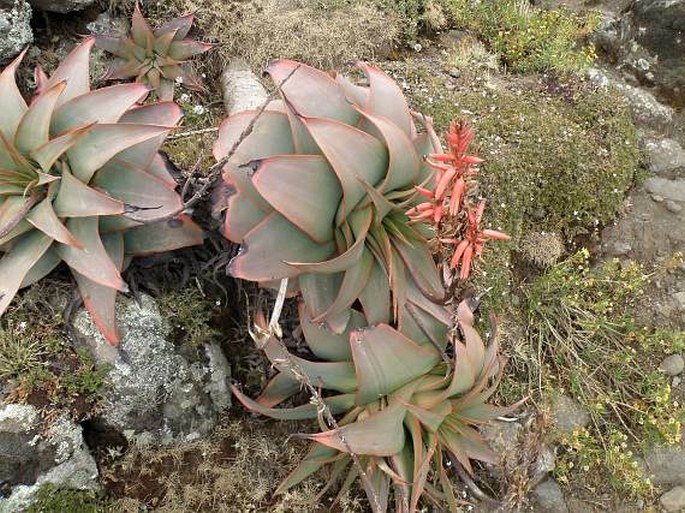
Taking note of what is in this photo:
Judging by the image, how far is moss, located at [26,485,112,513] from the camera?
9.15 feet

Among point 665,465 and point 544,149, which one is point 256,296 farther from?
point 665,465

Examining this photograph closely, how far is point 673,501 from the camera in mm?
3838

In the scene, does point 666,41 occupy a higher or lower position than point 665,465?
higher

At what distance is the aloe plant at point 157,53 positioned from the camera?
12.9 ft

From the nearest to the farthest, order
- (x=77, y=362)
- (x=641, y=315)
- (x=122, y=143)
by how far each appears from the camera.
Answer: (x=122, y=143)
(x=77, y=362)
(x=641, y=315)

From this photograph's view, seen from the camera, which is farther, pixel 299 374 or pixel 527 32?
pixel 527 32

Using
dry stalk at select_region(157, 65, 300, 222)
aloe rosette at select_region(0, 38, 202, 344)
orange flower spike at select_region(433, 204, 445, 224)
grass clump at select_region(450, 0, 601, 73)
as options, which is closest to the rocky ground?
grass clump at select_region(450, 0, 601, 73)

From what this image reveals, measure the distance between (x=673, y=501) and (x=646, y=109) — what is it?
300cm

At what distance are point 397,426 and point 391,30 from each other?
3.01 m

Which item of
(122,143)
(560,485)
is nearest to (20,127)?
(122,143)

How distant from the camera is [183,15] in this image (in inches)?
164

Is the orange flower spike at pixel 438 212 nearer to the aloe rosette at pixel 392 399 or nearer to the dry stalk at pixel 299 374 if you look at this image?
the aloe rosette at pixel 392 399

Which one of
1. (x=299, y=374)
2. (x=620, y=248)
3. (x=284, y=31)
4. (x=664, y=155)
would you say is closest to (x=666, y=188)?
(x=664, y=155)

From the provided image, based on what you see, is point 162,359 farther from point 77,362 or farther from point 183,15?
point 183,15
